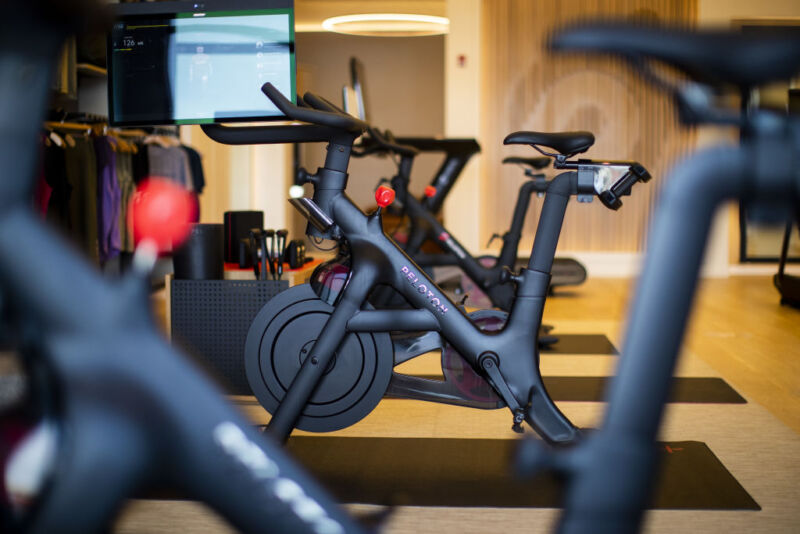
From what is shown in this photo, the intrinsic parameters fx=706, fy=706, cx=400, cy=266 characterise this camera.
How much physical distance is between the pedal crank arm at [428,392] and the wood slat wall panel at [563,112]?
5.04 meters

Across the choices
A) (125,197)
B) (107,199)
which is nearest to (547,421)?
(107,199)

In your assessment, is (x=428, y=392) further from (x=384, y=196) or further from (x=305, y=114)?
(x=305, y=114)

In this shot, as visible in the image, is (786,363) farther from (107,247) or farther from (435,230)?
(107,247)

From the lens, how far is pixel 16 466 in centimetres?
67

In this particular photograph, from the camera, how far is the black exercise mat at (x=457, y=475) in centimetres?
176

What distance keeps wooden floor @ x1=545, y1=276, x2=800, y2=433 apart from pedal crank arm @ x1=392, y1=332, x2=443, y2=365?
57 centimetres

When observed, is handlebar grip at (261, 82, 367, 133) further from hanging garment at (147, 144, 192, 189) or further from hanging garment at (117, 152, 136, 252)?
hanging garment at (147, 144, 192, 189)

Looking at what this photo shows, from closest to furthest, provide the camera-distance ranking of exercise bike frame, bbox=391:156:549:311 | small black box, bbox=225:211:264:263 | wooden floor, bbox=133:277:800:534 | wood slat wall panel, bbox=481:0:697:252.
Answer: wooden floor, bbox=133:277:800:534 < small black box, bbox=225:211:264:263 < exercise bike frame, bbox=391:156:549:311 < wood slat wall panel, bbox=481:0:697:252

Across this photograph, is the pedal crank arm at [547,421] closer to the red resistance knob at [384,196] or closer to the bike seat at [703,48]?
the red resistance knob at [384,196]

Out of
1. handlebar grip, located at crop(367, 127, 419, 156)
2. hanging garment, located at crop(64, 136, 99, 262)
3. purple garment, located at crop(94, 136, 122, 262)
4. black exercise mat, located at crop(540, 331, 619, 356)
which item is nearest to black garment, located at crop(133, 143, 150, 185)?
purple garment, located at crop(94, 136, 122, 262)

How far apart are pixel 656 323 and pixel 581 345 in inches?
119

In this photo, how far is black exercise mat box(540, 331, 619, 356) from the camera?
3.54m

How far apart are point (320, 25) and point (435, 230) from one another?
4847 mm

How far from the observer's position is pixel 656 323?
2.43ft
